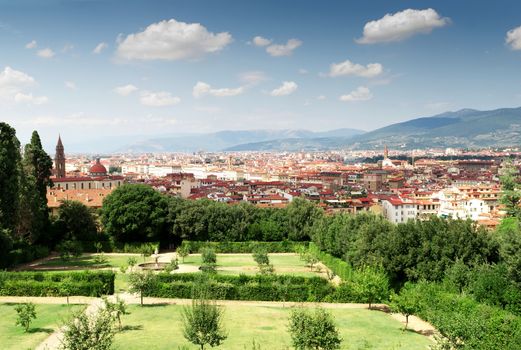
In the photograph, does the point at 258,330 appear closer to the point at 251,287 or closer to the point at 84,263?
the point at 251,287

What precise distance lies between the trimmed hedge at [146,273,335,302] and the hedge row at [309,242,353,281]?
6.06 metres

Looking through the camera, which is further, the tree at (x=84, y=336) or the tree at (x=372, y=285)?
the tree at (x=372, y=285)

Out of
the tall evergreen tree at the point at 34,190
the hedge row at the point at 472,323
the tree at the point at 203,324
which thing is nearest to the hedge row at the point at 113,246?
the tall evergreen tree at the point at 34,190

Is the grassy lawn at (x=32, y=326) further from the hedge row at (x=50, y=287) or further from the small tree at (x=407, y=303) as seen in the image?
the small tree at (x=407, y=303)

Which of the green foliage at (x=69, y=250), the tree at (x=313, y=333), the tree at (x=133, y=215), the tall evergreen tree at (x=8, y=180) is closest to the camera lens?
the tree at (x=313, y=333)

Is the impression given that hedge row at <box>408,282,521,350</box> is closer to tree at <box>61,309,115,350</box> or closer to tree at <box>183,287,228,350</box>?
tree at <box>183,287,228,350</box>

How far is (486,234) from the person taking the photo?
38812mm

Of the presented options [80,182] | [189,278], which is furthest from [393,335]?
[80,182]

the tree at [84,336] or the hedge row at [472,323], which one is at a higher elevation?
the tree at [84,336]

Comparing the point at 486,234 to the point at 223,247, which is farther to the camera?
the point at 223,247

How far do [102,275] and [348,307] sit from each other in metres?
19.1

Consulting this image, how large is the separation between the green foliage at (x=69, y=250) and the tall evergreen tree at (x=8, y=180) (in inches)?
245

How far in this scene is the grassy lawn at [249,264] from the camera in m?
50.3

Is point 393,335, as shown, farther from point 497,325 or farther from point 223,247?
point 223,247
